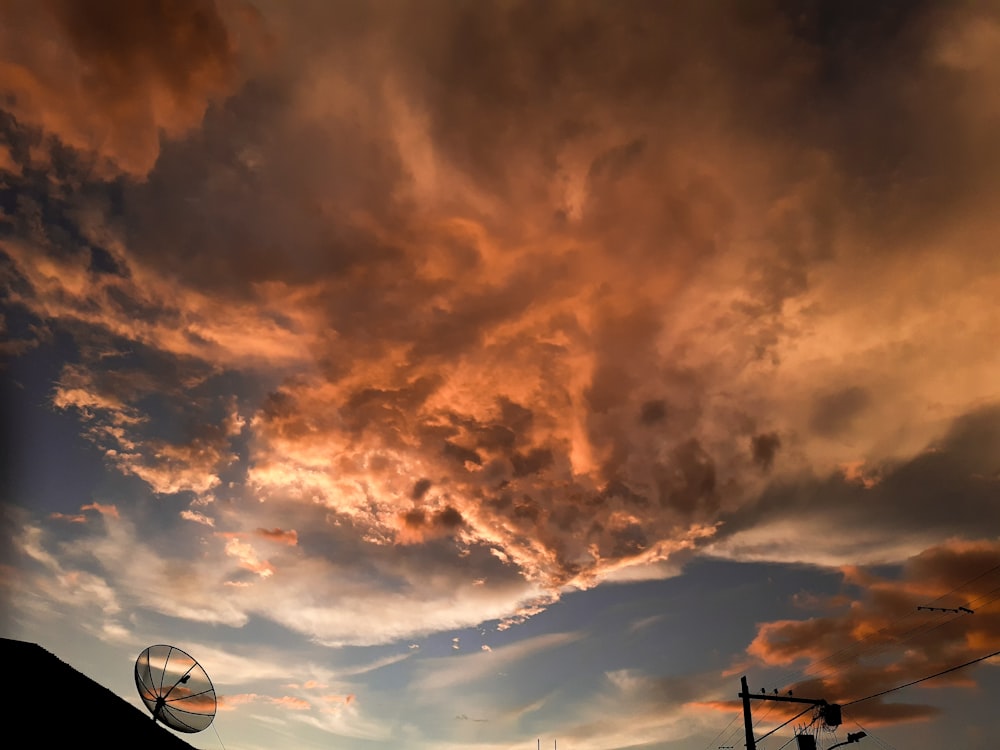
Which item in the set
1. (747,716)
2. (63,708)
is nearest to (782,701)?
(747,716)

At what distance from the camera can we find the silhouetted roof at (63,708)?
21203 mm

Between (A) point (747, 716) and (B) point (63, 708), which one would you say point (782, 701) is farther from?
(B) point (63, 708)

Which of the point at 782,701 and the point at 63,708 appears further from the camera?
the point at 782,701

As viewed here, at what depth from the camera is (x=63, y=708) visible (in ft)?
73.5

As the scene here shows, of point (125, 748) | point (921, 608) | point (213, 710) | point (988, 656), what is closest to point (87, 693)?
point (125, 748)

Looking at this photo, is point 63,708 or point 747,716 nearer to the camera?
point 63,708

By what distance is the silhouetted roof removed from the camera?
2120 cm

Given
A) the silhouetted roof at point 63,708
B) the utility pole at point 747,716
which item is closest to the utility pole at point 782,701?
the utility pole at point 747,716

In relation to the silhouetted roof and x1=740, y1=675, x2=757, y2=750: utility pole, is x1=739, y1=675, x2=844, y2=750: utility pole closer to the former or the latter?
x1=740, y1=675, x2=757, y2=750: utility pole

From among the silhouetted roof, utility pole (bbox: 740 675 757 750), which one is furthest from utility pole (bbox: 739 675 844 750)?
the silhouetted roof

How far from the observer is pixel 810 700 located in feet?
112

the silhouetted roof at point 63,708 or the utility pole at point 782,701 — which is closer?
the silhouetted roof at point 63,708

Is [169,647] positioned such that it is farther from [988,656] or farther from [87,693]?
→ [988,656]

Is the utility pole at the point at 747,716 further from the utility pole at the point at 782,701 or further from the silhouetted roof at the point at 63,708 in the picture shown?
the silhouetted roof at the point at 63,708
